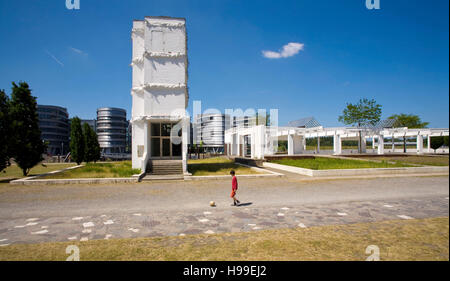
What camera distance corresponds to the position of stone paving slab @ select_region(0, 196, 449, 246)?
19.1ft

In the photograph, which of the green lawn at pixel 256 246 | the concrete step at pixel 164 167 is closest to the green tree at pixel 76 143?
the concrete step at pixel 164 167

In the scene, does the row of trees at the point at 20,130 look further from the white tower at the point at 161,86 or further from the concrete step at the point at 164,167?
the concrete step at the point at 164,167

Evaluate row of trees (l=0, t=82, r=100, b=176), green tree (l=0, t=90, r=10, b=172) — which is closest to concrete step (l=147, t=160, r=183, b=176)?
row of trees (l=0, t=82, r=100, b=176)

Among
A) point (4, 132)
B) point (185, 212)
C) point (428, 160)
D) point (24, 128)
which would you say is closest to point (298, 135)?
point (185, 212)

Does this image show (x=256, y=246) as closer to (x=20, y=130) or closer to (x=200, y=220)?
(x=200, y=220)

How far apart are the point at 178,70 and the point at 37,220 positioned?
1575cm

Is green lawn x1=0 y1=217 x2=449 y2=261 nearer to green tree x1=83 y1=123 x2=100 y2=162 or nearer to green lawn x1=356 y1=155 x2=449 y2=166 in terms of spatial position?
green lawn x1=356 y1=155 x2=449 y2=166

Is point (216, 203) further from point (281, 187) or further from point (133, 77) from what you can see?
point (133, 77)

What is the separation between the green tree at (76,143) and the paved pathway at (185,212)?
58.7 ft

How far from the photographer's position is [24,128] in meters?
16.2

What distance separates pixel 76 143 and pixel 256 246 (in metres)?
29.7

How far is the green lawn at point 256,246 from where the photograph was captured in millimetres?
4387
